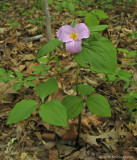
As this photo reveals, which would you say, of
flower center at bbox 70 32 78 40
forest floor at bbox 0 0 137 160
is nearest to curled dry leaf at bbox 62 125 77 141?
forest floor at bbox 0 0 137 160

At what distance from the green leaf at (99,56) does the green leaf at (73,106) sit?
0.36 metres

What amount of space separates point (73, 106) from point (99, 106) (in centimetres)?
20

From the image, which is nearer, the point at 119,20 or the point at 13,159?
the point at 13,159

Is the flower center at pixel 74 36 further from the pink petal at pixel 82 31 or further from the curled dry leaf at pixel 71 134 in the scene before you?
the curled dry leaf at pixel 71 134

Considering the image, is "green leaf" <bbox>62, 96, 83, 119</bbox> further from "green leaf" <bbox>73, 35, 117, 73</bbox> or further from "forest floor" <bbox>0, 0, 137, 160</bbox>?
"forest floor" <bbox>0, 0, 137, 160</bbox>

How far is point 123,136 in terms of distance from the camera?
1674 mm

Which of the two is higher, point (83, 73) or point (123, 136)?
point (83, 73)

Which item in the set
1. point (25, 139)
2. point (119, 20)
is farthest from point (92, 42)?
point (119, 20)

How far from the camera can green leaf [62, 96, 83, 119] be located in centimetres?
119

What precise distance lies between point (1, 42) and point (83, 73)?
185cm

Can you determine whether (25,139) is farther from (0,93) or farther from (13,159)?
(0,93)

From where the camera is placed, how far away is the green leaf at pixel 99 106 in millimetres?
1153

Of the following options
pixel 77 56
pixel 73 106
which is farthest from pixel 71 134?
pixel 77 56

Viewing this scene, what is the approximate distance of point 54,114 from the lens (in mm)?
986
